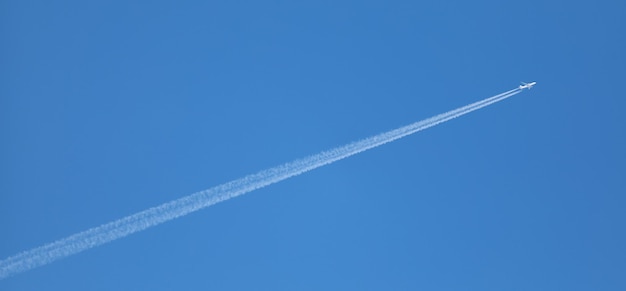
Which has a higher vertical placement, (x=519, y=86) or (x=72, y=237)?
(x=519, y=86)

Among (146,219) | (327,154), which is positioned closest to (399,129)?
(327,154)

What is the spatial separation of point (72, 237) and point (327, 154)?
17.0ft

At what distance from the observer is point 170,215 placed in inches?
550

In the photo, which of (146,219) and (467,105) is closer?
(146,219)

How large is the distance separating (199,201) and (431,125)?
504cm

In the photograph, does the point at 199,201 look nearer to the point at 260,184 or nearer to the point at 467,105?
the point at 260,184

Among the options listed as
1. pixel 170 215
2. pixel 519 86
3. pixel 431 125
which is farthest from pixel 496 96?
pixel 170 215

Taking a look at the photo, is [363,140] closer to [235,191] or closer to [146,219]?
[235,191]

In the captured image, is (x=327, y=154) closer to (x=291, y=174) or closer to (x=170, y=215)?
(x=291, y=174)

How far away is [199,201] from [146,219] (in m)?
1.09

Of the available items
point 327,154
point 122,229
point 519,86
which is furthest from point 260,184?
point 519,86

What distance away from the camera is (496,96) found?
49.2 feet

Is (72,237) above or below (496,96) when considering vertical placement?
below

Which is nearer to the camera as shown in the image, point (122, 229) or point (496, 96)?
point (122, 229)
